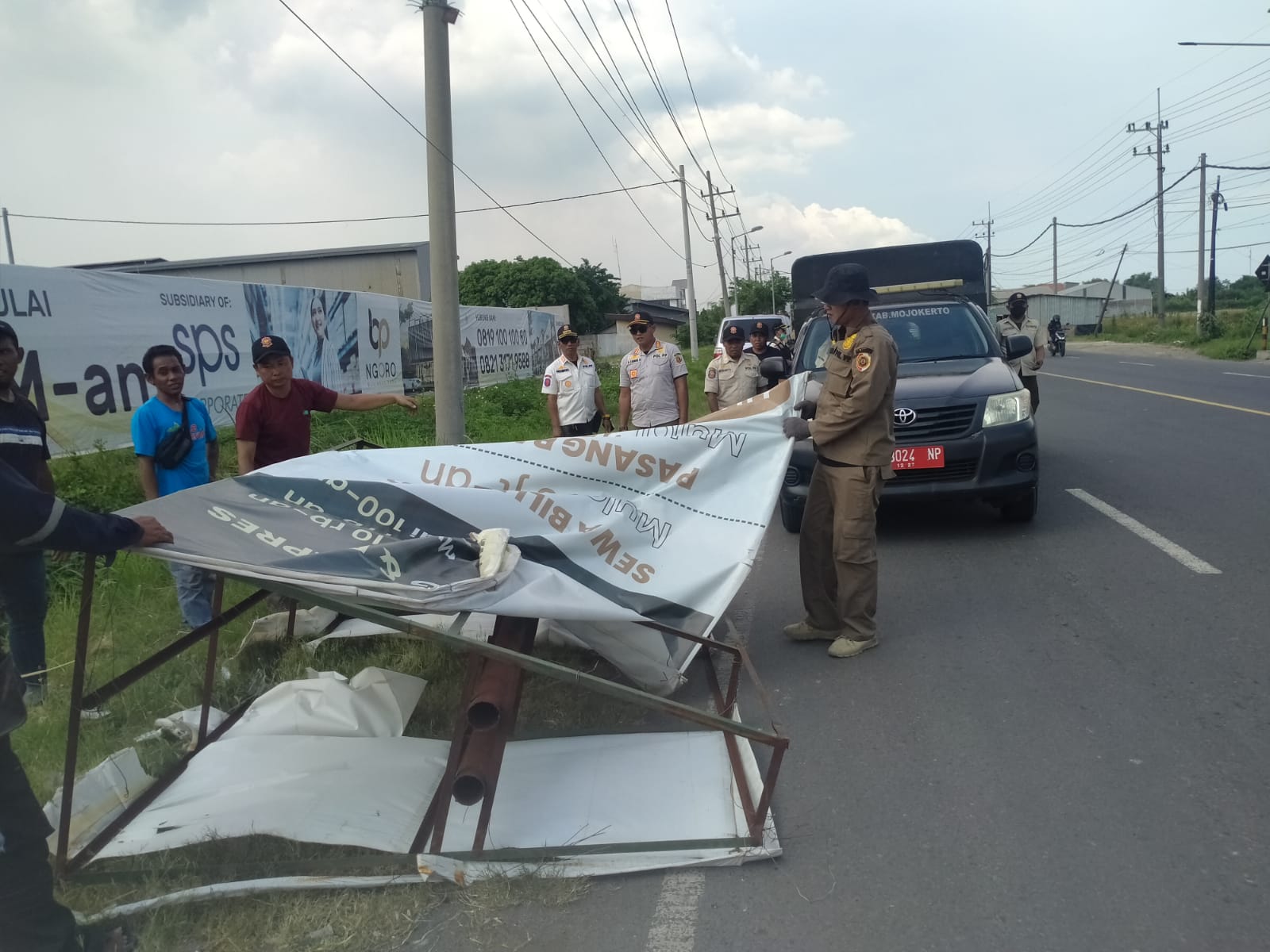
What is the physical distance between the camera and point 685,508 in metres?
4.41

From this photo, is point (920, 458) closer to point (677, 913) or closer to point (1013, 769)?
point (1013, 769)

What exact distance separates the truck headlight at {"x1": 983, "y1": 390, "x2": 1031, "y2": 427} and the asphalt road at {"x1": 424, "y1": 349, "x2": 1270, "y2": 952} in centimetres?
89

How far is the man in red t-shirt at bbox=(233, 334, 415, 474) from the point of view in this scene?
5.09 meters

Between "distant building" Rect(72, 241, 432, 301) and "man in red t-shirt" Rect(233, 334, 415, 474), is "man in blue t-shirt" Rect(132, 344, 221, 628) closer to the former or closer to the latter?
"man in red t-shirt" Rect(233, 334, 415, 474)

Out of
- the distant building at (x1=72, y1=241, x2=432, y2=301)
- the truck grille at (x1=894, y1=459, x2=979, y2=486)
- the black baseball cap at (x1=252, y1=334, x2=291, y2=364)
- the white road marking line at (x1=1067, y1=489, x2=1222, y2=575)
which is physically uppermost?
the distant building at (x1=72, y1=241, x2=432, y2=301)

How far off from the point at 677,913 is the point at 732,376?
18.9 feet

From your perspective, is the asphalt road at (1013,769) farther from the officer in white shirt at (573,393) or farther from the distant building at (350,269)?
the distant building at (350,269)

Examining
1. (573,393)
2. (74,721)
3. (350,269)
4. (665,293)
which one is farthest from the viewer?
(665,293)

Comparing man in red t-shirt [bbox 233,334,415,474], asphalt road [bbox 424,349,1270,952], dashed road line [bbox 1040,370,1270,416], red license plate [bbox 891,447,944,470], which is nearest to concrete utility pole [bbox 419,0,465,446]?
man in red t-shirt [bbox 233,334,415,474]

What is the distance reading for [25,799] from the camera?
260 cm

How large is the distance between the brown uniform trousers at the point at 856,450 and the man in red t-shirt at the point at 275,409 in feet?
7.48

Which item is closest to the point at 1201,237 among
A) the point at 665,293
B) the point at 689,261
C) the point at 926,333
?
the point at 689,261

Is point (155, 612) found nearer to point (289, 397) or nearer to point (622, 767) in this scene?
point (289, 397)

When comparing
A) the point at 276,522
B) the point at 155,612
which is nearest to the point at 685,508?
the point at 276,522
